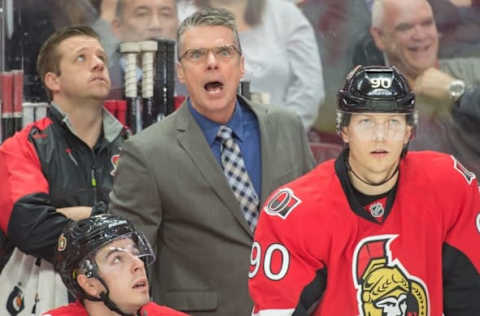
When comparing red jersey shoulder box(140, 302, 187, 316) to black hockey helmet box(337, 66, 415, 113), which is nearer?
black hockey helmet box(337, 66, 415, 113)

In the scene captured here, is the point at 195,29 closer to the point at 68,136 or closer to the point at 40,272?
the point at 68,136

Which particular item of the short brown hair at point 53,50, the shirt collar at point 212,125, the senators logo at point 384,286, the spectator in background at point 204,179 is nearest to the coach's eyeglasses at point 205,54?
the spectator in background at point 204,179

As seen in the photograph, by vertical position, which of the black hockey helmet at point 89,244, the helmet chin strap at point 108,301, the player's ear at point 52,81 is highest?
the player's ear at point 52,81

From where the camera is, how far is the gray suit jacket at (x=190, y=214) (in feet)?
11.6

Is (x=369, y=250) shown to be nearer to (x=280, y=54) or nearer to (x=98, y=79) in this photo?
(x=98, y=79)

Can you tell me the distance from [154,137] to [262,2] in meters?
1.41

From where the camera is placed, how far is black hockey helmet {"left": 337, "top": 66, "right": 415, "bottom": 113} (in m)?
2.94

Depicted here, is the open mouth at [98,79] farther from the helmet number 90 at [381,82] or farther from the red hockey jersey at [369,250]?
the helmet number 90 at [381,82]

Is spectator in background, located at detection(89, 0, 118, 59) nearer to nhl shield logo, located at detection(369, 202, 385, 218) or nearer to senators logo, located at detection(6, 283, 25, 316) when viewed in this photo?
senators logo, located at detection(6, 283, 25, 316)

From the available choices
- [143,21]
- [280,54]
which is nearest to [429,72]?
[280,54]

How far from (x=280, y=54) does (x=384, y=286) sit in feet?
6.84

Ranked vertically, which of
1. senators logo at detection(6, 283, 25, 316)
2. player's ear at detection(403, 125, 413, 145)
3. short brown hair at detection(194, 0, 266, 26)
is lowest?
senators logo at detection(6, 283, 25, 316)

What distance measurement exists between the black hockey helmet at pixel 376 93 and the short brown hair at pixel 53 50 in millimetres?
1617

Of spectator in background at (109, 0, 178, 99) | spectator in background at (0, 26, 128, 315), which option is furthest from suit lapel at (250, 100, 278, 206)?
spectator in background at (109, 0, 178, 99)
